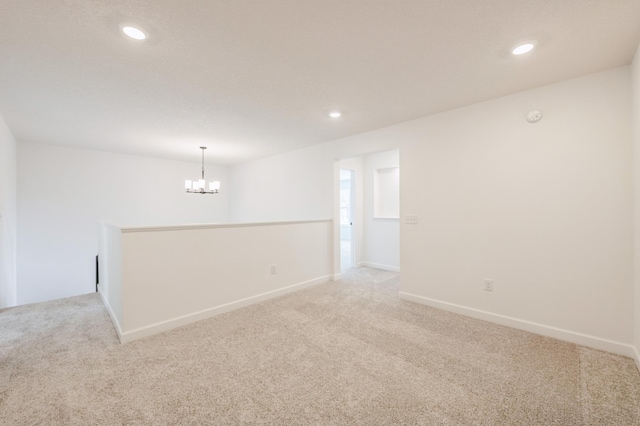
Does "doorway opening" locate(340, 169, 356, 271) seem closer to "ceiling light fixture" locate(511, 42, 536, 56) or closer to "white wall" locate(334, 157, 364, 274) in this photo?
"white wall" locate(334, 157, 364, 274)

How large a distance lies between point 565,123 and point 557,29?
3.56 ft

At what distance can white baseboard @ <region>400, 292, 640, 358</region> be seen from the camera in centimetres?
227

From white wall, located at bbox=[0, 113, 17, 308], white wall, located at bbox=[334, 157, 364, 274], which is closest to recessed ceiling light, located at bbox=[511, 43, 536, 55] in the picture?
white wall, located at bbox=[334, 157, 364, 274]

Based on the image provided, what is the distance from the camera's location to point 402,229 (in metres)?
3.71

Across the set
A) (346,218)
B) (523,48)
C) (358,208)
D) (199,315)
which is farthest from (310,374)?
(346,218)

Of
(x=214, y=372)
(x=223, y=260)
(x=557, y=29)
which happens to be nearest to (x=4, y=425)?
(x=214, y=372)

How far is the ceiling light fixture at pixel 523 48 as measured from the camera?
1.96 metres

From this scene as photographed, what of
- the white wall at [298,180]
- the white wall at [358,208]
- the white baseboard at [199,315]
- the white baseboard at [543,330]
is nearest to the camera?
the white baseboard at [543,330]

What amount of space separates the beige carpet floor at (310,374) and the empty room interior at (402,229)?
20 millimetres

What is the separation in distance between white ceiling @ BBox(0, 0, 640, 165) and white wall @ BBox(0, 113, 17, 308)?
61cm

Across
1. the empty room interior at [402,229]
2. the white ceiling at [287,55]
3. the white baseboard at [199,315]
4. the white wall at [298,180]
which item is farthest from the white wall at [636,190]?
the white baseboard at [199,315]

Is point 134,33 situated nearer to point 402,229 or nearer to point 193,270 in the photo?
point 193,270

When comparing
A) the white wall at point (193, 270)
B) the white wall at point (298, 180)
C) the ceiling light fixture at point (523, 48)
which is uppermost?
the ceiling light fixture at point (523, 48)

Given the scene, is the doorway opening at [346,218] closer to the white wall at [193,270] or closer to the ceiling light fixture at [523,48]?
the white wall at [193,270]
